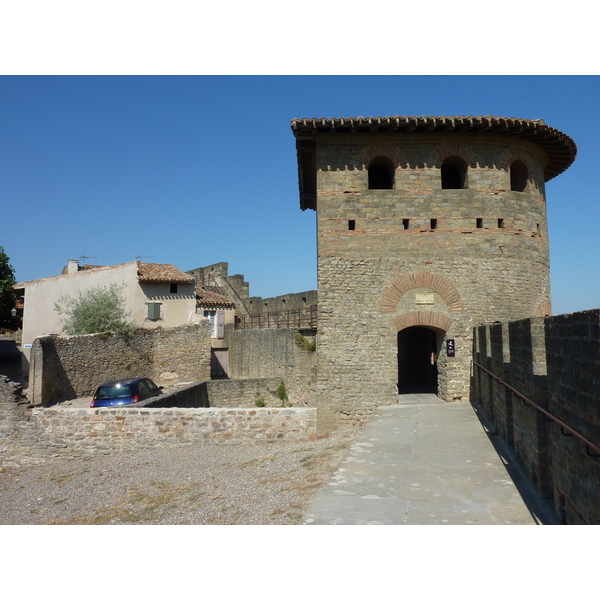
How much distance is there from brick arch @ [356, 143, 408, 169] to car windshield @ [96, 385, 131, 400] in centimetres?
912

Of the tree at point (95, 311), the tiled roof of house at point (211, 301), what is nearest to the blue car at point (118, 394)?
the tree at point (95, 311)

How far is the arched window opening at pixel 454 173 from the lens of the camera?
12.2m

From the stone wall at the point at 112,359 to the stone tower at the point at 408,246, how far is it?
36.0ft

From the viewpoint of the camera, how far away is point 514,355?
6.93 meters

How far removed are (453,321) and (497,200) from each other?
333 centimetres

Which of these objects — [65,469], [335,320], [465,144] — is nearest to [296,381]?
[335,320]

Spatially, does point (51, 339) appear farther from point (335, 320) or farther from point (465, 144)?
point (465, 144)

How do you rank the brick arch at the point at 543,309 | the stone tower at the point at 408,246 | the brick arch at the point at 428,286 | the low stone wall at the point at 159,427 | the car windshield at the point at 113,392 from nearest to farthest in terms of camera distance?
the low stone wall at the point at 159,427 → the stone tower at the point at 408,246 → the brick arch at the point at 428,286 → the brick arch at the point at 543,309 → the car windshield at the point at 113,392

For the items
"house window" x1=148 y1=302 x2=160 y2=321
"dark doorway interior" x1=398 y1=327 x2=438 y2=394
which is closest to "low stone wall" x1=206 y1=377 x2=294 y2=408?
"dark doorway interior" x1=398 y1=327 x2=438 y2=394

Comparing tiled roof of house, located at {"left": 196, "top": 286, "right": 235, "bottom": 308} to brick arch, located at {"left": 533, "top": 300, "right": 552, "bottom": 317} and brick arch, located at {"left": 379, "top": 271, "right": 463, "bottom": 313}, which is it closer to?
brick arch, located at {"left": 379, "top": 271, "right": 463, "bottom": 313}

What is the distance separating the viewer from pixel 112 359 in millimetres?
19797

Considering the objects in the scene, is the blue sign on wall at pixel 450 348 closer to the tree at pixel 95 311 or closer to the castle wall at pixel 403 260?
the castle wall at pixel 403 260

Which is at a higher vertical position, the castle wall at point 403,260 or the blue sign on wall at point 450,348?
the castle wall at point 403,260

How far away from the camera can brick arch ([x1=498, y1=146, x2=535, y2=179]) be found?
39.7 ft
